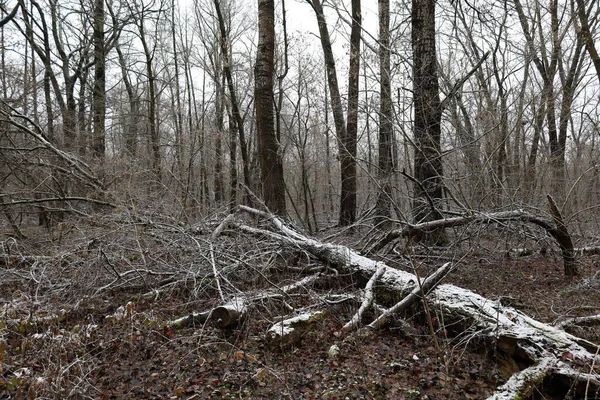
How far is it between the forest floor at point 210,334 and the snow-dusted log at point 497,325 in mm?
155

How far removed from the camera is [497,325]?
112 inches

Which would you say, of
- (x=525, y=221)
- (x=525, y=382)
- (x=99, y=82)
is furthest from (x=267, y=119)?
(x=99, y=82)

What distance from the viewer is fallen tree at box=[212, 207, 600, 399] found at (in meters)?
2.44

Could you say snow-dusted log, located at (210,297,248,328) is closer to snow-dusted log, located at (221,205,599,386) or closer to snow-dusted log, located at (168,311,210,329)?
snow-dusted log, located at (168,311,210,329)

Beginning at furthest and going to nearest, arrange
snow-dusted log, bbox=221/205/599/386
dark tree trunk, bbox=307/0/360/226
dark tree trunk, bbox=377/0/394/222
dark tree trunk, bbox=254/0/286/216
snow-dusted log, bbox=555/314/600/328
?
dark tree trunk, bbox=307/0/360/226 → dark tree trunk, bbox=254/0/286/216 → dark tree trunk, bbox=377/0/394/222 → snow-dusted log, bbox=555/314/600/328 → snow-dusted log, bbox=221/205/599/386

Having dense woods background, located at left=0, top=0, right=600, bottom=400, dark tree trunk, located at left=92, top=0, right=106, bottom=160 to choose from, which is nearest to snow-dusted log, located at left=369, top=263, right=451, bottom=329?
dense woods background, located at left=0, top=0, right=600, bottom=400

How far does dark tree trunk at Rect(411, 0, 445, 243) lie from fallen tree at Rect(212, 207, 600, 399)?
237cm

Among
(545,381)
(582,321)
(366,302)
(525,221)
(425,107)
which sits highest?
(425,107)

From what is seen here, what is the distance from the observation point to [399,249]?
5.73 m

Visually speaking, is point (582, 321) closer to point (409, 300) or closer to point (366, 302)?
point (409, 300)

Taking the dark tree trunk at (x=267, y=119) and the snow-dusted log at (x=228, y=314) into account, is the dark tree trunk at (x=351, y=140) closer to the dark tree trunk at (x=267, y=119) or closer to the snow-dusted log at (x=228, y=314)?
the dark tree trunk at (x=267, y=119)

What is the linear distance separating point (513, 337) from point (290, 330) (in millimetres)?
1745

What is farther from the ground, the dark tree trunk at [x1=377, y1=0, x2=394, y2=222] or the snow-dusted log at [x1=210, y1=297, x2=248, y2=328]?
the dark tree trunk at [x1=377, y1=0, x2=394, y2=222]

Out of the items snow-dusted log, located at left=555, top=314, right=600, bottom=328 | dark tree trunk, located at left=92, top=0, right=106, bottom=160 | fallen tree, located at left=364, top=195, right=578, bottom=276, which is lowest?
snow-dusted log, located at left=555, top=314, right=600, bottom=328
